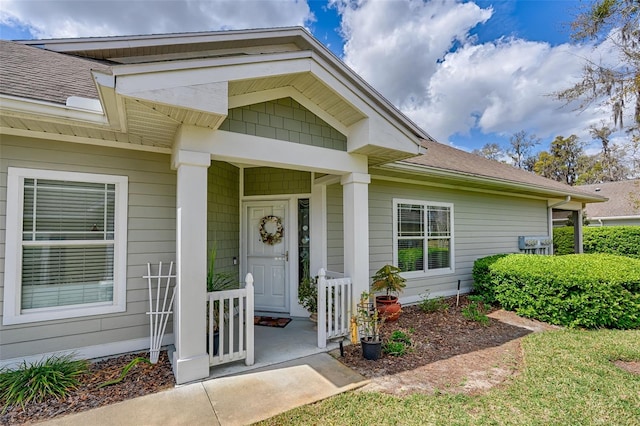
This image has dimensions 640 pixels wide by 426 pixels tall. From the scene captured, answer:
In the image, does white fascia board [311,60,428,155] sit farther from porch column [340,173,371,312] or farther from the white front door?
the white front door

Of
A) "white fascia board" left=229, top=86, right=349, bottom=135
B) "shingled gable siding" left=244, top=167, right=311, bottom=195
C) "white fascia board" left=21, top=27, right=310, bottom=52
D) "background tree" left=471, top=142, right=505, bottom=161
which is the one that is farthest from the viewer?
"background tree" left=471, top=142, right=505, bottom=161

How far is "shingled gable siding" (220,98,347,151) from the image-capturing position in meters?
3.54

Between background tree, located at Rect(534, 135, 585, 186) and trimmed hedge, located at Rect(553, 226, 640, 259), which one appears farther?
background tree, located at Rect(534, 135, 585, 186)

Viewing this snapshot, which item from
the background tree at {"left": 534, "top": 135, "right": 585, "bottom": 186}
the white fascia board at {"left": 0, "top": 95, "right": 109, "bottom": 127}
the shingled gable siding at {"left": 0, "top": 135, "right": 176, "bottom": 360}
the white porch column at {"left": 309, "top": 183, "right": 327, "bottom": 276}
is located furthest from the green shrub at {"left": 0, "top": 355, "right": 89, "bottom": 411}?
the background tree at {"left": 534, "top": 135, "right": 585, "bottom": 186}

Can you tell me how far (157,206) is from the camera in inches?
161

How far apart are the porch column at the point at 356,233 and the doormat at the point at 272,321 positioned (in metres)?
1.44

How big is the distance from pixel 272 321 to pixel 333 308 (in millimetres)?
1346

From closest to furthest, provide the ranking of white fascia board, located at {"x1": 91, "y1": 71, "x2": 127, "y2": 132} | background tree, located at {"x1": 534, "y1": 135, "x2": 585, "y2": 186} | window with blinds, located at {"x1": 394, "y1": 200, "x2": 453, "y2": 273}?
Answer: white fascia board, located at {"x1": 91, "y1": 71, "x2": 127, "y2": 132}
window with blinds, located at {"x1": 394, "y1": 200, "x2": 453, "y2": 273}
background tree, located at {"x1": 534, "y1": 135, "x2": 585, "y2": 186}

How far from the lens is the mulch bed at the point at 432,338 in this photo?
3.70m

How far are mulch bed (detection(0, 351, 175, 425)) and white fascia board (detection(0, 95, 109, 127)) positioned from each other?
8.94 ft

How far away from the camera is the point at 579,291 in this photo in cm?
521

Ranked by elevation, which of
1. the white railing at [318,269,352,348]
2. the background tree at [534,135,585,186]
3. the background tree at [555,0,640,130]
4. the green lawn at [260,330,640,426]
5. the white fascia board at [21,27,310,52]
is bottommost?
the green lawn at [260,330,640,426]

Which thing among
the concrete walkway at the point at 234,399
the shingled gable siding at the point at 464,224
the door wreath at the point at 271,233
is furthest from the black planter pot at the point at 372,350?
the door wreath at the point at 271,233

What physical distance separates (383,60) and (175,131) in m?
8.86
